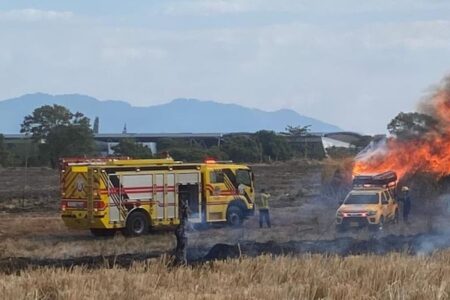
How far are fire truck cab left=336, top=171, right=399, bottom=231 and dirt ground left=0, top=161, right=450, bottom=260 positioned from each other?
1.69ft

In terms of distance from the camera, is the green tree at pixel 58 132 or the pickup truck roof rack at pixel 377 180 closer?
the pickup truck roof rack at pixel 377 180

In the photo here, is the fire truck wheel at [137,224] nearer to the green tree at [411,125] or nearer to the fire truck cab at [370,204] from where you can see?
the fire truck cab at [370,204]

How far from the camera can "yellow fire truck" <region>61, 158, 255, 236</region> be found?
2808 cm

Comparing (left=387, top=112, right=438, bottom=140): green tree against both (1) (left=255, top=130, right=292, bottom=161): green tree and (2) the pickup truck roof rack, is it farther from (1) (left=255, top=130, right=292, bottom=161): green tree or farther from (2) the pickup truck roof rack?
(1) (left=255, top=130, right=292, bottom=161): green tree

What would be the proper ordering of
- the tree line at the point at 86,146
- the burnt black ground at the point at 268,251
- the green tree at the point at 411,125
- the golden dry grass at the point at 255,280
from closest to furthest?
the golden dry grass at the point at 255,280
the burnt black ground at the point at 268,251
the green tree at the point at 411,125
the tree line at the point at 86,146

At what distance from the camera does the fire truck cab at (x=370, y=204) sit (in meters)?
29.6

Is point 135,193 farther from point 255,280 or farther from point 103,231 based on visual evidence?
point 255,280

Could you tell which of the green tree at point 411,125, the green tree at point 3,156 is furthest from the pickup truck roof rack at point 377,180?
the green tree at point 3,156

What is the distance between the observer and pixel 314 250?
20281mm

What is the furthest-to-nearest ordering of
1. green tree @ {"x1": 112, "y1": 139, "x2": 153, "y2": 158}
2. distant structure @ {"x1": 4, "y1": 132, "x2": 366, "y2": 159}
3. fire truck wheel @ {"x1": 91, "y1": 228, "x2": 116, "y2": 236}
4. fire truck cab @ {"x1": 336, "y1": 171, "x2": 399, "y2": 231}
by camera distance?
distant structure @ {"x1": 4, "y1": 132, "x2": 366, "y2": 159} < green tree @ {"x1": 112, "y1": 139, "x2": 153, "y2": 158} < fire truck cab @ {"x1": 336, "y1": 171, "x2": 399, "y2": 231} < fire truck wheel @ {"x1": 91, "y1": 228, "x2": 116, "y2": 236}

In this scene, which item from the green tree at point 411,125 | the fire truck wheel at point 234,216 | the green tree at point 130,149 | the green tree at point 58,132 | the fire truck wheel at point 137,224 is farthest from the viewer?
the green tree at point 58,132

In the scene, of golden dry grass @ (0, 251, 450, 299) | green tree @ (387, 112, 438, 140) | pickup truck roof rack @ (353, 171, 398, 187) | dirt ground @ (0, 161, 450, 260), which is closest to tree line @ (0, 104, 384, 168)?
dirt ground @ (0, 161, 450, 260)

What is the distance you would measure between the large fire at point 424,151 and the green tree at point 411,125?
0.14 metres

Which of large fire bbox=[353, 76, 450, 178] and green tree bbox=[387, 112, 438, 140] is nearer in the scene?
large fire bbox=[353, 76, 450, 178]
